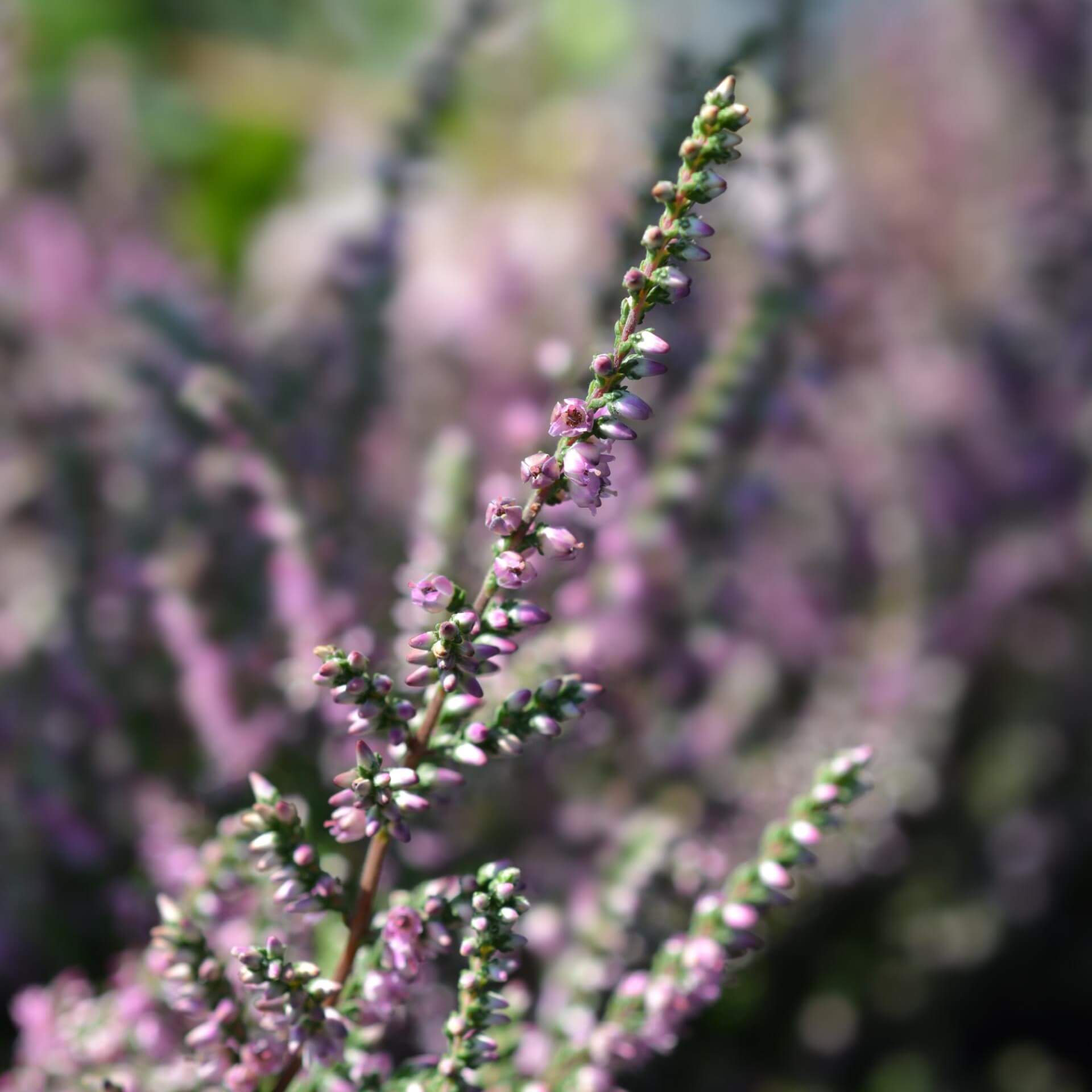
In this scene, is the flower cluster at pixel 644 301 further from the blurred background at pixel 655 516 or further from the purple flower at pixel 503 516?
the blurred background at pixel 655 516

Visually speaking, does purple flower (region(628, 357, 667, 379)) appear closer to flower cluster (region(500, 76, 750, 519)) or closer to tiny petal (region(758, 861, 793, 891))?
flower cluster (region(500, 76, 750, 519))

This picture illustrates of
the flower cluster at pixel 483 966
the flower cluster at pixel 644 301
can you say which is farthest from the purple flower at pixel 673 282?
the flower cluster at pixel 483 966

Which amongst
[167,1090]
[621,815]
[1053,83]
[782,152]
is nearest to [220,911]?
[167,1090]

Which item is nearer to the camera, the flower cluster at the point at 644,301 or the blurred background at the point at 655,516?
the flower cluster at the point at 644,301

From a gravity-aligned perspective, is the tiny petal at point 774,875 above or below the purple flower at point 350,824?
below

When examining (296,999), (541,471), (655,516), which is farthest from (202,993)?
(655,516)

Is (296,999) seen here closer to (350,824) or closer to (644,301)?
(350,824)

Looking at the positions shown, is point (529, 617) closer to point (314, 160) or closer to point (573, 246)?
point (573, 246)
